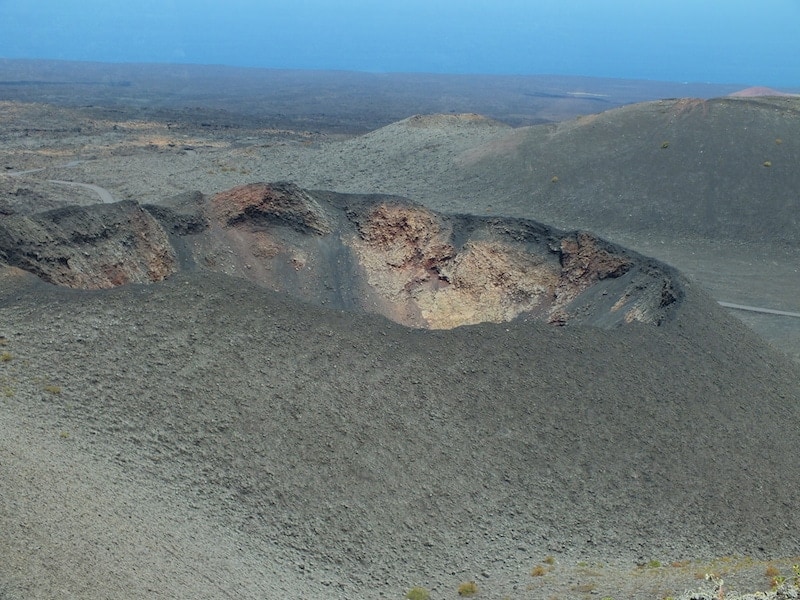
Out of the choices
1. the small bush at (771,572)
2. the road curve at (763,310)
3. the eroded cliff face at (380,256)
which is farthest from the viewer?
the road curve at (763,310)

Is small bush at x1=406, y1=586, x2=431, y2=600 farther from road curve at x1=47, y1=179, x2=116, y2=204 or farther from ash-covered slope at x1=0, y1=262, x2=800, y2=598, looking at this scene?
road curve at x1=47, y1=179, x2=116, y2=204

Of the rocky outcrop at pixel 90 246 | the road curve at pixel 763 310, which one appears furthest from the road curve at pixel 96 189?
the road curve at pixel 763 310

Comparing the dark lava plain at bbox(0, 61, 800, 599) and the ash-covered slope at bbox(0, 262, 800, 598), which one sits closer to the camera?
the dark lava plain at bbox(0, 61, 800, 599)

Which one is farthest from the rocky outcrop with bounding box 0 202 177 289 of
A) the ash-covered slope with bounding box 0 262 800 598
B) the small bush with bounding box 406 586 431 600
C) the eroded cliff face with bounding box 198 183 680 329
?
the small bush with bounding box 406 586 431 600

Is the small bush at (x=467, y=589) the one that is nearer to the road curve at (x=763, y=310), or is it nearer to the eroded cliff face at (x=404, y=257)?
the eroded cliff face at (x=404, y=257)

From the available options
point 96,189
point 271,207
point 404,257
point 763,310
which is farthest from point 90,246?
point 96,189

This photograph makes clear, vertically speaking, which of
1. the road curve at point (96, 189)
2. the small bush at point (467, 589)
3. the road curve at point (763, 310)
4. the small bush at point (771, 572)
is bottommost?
the small bush at point (467, 589)

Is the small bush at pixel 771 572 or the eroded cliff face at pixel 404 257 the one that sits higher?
the eroded cliff face at pixel 404 257
